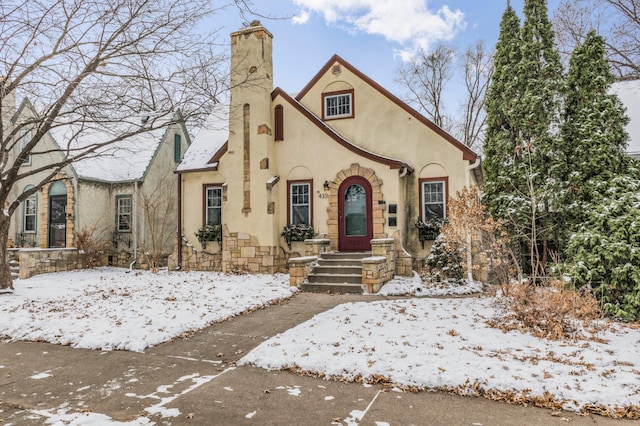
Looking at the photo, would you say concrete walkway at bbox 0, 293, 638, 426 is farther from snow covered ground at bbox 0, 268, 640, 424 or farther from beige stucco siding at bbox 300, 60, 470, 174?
beige stucco siding at bbox 300, 60, 470, 174

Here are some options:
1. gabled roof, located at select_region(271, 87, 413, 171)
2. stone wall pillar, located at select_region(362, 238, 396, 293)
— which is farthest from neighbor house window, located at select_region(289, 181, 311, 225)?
stone wall pillar, located at select_region(362, 238, 396, 293)

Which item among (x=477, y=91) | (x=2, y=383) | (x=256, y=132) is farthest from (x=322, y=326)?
(x=477, y=91)

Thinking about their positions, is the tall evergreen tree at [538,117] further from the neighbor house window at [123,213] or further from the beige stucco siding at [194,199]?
the neighbor house window at [123,213]

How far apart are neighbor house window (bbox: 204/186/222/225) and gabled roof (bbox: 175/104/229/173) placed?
32.6 inches

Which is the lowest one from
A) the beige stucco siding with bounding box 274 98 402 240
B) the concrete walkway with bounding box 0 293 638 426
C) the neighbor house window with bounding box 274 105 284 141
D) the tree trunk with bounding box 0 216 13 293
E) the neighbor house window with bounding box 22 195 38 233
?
the concrete walkway with bounding box 0 293 638 426

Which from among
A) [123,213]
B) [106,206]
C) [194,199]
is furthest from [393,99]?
[106,206]

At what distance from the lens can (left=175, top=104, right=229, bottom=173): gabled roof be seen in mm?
13963

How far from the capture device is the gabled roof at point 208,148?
1396 cm

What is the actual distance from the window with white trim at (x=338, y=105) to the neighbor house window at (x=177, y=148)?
800 cm

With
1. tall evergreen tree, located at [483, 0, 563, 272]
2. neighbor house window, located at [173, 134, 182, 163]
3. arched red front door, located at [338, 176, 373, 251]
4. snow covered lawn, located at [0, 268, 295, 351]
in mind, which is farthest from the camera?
neighbor house window, located at [173, 134, 182, 163]

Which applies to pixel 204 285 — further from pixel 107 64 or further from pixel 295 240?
pixel 107 64

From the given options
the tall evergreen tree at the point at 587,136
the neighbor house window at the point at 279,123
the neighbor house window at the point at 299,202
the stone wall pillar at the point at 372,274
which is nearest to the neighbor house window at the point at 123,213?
the neighbor house window at the point at 279,123

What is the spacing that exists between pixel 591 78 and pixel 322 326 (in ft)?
27.3

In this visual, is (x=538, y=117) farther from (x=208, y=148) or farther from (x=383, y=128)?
(x=208, y=148)
